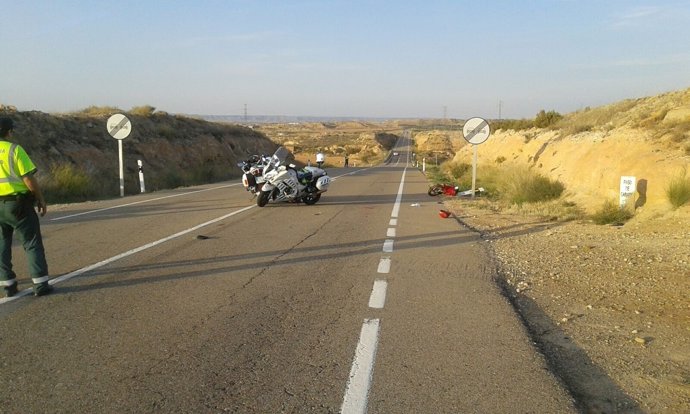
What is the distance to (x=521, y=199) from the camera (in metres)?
15.8

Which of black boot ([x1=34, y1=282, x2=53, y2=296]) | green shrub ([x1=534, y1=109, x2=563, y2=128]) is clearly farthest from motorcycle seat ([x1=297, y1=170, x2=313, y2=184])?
green shrub ([x1=534, y1=109, x2=563, y2=128])

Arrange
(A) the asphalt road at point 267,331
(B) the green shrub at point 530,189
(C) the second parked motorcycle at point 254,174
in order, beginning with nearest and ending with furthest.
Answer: (A) the asphalt road at point 267,331 < (C) the second parked motorcycle at point 254,174 < (B) the green shrub at point 530,189

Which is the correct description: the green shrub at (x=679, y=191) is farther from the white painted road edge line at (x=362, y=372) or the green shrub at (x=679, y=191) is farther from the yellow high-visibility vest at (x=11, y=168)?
the yellow high-visibility vest at (x=11, y=168)

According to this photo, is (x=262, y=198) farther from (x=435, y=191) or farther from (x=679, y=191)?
(x=679, y=191)

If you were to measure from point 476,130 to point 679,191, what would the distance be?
26.5ft

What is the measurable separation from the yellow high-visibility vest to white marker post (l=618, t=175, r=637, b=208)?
11215mm

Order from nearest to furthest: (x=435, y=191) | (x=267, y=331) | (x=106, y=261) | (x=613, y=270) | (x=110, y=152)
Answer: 1. (x=267, y=331)
2. (x=613, y=270)
3. (x=106, y=261)
4. (x=435, y=191)
5. (x=110, y=152)

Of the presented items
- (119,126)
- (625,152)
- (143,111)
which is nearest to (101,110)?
(143,111)

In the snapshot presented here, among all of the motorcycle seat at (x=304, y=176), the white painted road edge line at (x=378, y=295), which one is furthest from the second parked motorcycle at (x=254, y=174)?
the white painted road edge line at (x=378, y=295)

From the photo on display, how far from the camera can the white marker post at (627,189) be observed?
12.0m

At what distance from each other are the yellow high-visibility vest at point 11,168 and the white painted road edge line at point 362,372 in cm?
420

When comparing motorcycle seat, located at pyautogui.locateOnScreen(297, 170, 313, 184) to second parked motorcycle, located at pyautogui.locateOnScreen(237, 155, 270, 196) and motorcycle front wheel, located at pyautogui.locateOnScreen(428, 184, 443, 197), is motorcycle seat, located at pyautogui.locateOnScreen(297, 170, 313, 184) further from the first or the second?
motorcycle front wheel, located at pyautogui.locateOnScreen(428, 184, 443, 197)

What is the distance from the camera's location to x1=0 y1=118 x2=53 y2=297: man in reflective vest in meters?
6.24

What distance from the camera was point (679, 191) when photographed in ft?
34.3
